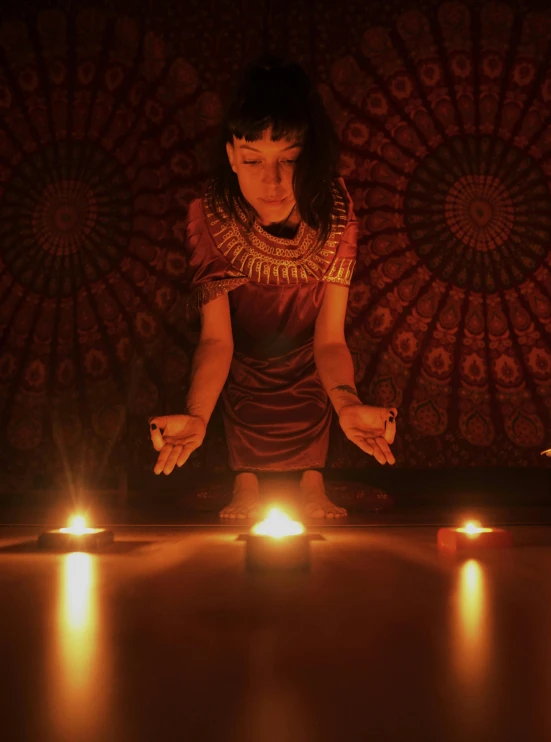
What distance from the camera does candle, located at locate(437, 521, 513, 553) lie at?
1.06m

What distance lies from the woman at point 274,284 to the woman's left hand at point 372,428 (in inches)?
1.9

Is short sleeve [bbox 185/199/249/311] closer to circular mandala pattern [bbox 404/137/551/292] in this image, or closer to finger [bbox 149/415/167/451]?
finger [bbox 149/415/167/451]


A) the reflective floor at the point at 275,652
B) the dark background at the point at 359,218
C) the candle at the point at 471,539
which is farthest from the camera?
the dark background at the point at 359,218

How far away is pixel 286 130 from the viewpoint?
155cm

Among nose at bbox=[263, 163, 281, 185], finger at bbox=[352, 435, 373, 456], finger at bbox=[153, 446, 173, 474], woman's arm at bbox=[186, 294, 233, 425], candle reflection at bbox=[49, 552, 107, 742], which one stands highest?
nose at bbox=[263, 163, 281, 185]

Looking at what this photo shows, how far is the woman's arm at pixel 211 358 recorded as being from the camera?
1.59 metres

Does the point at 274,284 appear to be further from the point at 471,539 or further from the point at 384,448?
the point at 471,539

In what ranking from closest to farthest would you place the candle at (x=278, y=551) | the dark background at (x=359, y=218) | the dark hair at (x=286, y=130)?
the candle at (x=278, y=551) < the dark hair at (x=286, y=130) < the dark background at (x=359, y=218)

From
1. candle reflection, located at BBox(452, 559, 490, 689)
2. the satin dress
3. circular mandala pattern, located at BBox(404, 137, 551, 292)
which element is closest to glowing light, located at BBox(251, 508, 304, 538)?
candle reflection, located at BBox(452, 559, 490, 689)

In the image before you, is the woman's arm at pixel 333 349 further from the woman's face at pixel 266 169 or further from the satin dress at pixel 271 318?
the woman's face at pixel 266 169

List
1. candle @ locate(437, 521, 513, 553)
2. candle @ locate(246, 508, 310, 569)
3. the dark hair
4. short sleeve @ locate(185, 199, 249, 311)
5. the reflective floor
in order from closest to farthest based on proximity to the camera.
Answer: the reflective floor, candle @ locate(246, 508, 310, 569), candle @ locate(437, 521, 513, 553), the dark hair, short sleeve @ locate(185, 199, 249, 311)

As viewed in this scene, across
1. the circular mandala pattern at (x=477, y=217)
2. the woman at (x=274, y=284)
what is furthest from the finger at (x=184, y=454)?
the circular mandala pattern at (x=477, y=217)

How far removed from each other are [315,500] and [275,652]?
3.61 feet

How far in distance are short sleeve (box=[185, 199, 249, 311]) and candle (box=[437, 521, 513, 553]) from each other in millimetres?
859
